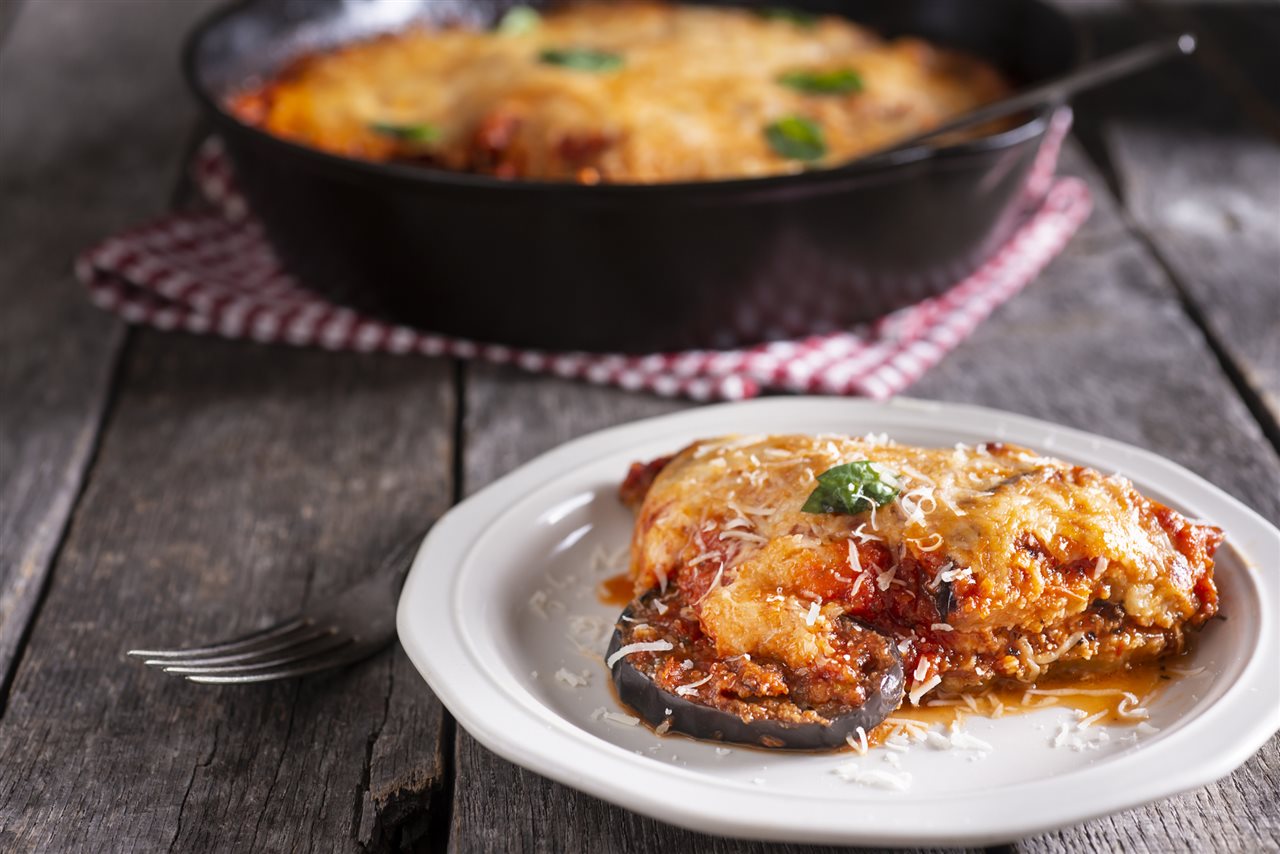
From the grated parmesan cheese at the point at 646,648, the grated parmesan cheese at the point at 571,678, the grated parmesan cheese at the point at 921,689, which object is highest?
the grated parmesan cheese at the point at 921,689

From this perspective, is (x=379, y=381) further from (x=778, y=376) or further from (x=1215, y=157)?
(x=1215, y=157)

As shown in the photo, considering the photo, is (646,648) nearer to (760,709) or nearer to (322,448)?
(760,709)

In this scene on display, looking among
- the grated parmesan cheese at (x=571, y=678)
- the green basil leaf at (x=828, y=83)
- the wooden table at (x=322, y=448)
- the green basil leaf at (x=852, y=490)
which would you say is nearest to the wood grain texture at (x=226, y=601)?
the wooden table at (x=322, y=448)

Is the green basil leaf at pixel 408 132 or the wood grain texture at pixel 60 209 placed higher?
the green basil leaf at pixel 408 132

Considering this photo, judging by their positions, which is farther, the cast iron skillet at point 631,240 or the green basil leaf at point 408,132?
the green basil leaf at point 408,132

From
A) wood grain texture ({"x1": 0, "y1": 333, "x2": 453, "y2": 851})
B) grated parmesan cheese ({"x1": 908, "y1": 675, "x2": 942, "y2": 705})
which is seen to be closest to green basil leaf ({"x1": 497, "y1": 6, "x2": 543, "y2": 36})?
wood grain texture ({"x1": 0, "y1": 333, "x2": 453, "y2": 851})

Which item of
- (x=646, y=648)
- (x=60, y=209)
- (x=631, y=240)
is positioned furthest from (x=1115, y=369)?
(x=60, y=209)

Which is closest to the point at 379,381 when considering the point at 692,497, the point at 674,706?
the point at 692,497

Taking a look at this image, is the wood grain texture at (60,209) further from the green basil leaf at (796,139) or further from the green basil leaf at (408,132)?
the green basil leaf at (796,139)
